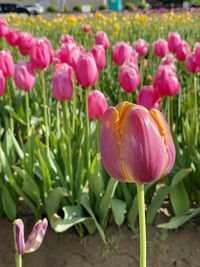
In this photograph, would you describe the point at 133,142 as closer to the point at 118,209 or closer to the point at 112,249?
the point at 118,209

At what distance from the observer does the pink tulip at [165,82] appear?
176cm

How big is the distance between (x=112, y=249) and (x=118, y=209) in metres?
0.24

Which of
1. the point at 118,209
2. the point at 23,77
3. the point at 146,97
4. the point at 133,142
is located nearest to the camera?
the point at 133,142

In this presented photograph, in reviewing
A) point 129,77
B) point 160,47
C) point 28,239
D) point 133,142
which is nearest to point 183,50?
point 160,47

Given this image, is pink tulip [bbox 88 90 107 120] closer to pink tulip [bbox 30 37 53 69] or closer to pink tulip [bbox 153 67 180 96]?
pink tulip [bbox 153 67 180 96]

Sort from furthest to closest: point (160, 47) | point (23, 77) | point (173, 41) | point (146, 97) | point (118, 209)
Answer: point (160, 47), point (173, 41), point (23, 77), point (118, 209), point (146, 97)

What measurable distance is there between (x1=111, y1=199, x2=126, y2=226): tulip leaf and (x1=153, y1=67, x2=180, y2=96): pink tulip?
57cm

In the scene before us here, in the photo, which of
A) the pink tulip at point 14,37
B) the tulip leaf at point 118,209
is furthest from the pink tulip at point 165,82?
the pink tulip at point 14,37

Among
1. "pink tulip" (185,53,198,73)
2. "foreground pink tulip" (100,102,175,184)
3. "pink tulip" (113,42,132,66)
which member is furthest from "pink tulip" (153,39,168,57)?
"foreground pink tulip" (100,102,175,184)

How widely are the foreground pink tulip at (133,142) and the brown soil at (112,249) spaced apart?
1.24 meters

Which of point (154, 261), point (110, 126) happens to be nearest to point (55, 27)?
point (154, 261)

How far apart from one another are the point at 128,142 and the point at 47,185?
1.31m

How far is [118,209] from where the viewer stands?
183cm

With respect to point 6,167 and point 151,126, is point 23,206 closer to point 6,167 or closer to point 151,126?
point 6,167
